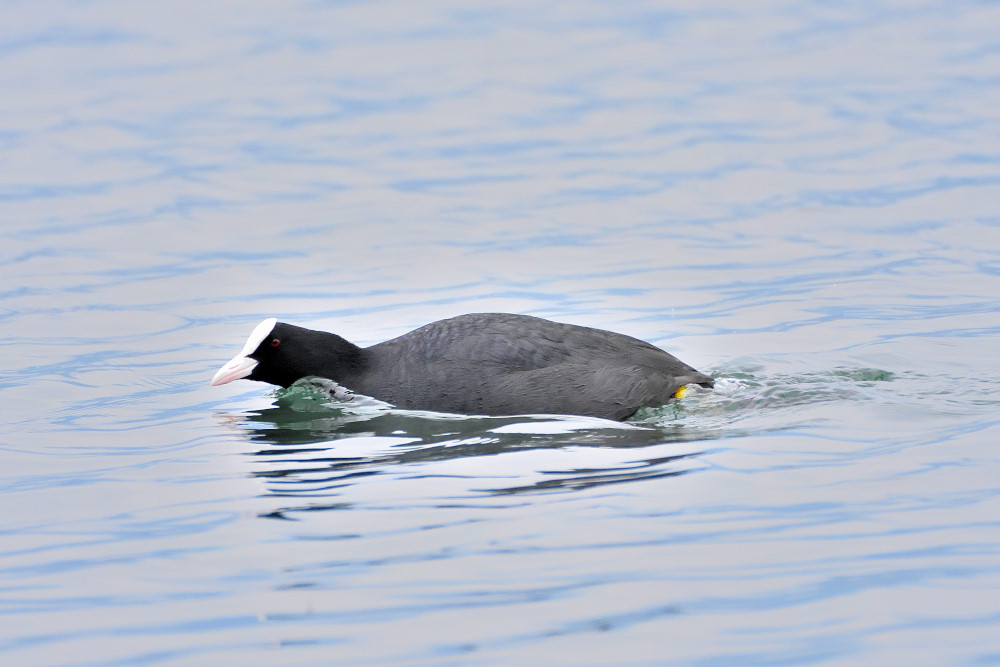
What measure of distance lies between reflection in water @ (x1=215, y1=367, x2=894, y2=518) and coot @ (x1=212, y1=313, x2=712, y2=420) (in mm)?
105

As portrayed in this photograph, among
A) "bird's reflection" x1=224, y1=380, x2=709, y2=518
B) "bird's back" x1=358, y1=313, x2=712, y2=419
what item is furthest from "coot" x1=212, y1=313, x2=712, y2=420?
"bird's reflection" x1=224, y1=380, x2=709, y2=518

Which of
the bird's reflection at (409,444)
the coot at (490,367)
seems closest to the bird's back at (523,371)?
the coot at (490,367)

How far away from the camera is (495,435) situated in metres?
7.89

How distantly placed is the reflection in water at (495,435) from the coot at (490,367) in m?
0.11

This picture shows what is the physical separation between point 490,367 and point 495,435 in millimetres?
679

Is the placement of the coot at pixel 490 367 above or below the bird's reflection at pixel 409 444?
above

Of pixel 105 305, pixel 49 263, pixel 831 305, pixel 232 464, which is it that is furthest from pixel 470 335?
pixel 49 263

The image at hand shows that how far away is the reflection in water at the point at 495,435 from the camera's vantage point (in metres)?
7.02

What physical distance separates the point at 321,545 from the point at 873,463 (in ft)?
8.99

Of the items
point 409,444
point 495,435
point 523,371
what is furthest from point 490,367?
point 409,444

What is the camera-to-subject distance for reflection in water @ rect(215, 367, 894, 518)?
23.0 feet

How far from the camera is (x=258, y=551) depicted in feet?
20.2

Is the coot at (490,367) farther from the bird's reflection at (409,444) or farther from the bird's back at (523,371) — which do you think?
the bird's reflection at (409,444)

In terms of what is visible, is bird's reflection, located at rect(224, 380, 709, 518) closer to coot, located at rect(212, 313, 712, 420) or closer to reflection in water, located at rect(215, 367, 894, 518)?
reflection in water, located at rect(215, 367, 894, 518)
